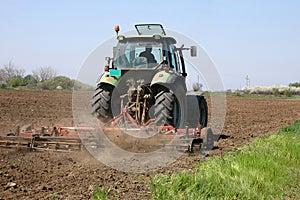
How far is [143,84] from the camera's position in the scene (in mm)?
8812

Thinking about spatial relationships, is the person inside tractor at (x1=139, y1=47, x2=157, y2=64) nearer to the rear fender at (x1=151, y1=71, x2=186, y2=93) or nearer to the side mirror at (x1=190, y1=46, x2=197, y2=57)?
the rear fender at (x1=151, y1=71, x2=186, y2=93)

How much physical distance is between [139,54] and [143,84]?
76 centimetres

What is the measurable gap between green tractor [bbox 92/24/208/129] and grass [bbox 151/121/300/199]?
1.83 meters

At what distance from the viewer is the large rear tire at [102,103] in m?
8.98

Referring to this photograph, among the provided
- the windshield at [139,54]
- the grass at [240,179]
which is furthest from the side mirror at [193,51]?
the grass at [240,179]

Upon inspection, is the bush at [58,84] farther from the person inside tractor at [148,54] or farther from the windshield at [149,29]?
the person inside tractor at [148,54]

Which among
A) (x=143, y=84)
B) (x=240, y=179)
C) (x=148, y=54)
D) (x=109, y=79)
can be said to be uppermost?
(x=148, y=54)

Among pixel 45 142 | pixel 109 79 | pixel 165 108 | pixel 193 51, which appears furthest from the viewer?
pixel 193 51

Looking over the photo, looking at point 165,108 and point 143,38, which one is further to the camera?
point 143,38

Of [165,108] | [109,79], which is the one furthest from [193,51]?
[109,79]

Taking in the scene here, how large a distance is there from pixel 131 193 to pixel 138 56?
4.58 m

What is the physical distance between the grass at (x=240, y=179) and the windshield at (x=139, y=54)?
9.19 ft

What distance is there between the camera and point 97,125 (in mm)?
8273

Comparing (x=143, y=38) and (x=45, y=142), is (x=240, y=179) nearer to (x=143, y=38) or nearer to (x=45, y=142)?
(x=45, y=142)
